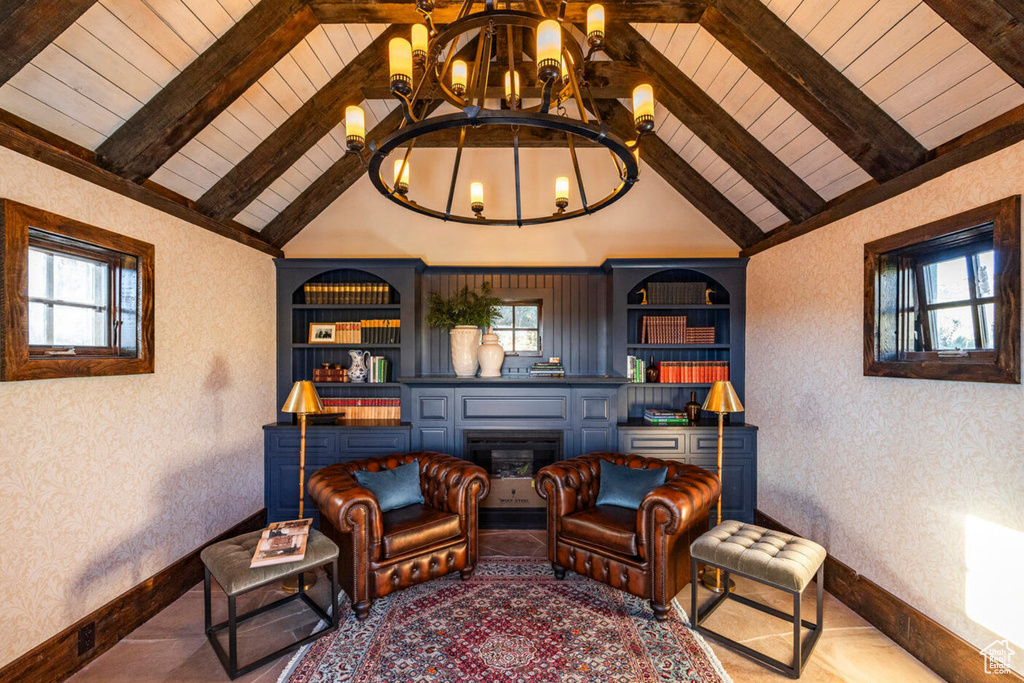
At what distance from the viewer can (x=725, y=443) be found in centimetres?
385

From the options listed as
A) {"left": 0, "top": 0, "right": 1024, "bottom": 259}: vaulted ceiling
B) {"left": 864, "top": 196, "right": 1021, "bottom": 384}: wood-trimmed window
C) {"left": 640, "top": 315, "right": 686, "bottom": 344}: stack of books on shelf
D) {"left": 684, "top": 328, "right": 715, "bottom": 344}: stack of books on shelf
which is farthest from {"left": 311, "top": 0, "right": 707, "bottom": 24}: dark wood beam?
{"left": 684, "top": 328, "right": 715, "bottom": 344}: stack of books on shelf

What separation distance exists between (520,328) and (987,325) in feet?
10.2

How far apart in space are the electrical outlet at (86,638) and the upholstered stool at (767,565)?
314 cm

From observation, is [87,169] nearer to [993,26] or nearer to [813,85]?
[813,85]

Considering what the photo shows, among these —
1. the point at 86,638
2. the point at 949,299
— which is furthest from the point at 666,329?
the point at 86,638

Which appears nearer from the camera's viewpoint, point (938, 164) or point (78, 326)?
point (938, 164)

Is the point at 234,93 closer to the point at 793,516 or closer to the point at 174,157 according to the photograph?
the point at 174,157

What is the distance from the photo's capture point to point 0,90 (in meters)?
1.87

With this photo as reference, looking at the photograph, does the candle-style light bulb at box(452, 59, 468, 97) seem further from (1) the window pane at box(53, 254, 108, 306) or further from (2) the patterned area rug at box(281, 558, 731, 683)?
(2) the patterned area rug at box(281, 558, 731, 683)

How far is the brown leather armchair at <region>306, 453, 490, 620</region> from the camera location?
257 centimetres

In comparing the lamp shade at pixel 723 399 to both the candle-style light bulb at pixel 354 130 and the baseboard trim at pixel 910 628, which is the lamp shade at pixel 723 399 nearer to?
the baseboard trim at pixel 910 628

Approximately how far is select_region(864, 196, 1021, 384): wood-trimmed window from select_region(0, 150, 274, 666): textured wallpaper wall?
4323mm

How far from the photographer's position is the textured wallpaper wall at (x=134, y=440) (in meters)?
2.00

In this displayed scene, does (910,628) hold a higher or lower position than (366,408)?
lower
